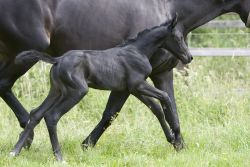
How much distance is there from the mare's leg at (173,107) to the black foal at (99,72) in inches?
5.4

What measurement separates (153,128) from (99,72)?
1.50 metres

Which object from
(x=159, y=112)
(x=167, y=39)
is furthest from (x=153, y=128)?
(x=167, y=39)

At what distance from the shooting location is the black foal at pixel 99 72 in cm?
587

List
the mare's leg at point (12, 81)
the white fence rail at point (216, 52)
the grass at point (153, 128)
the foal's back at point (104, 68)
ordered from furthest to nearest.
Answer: the white fence rail at point (216, 52) < the mare's leg at point (12, 81) < the grass at point (153, 128) < the foal's back at point (104, 68)

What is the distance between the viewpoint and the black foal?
5867 millimetres

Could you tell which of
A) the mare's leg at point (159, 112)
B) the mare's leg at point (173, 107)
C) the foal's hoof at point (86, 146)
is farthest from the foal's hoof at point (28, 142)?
the mare's leg at point (173, 107)

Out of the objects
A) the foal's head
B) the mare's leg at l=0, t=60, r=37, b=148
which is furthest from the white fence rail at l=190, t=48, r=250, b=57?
the mare's leg at l=0, t=60, r=37, b=148

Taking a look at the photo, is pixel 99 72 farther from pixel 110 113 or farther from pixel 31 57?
pixel 110 113

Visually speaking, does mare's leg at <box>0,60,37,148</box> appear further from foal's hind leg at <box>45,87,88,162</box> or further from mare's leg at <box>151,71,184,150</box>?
mare's leg at <box>151,71,184,150</box>

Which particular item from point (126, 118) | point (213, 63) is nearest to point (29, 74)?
point (126, 118)

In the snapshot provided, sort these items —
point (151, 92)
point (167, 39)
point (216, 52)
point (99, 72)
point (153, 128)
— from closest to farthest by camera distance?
point (99, 72) < point (151, 92) < point (167, 39) < point (153, 128) < point (216, 52)

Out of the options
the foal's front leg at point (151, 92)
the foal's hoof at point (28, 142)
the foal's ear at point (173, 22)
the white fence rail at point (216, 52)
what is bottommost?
the white fence rail at point (216, 52)

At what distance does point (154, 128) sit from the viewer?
7.27 m

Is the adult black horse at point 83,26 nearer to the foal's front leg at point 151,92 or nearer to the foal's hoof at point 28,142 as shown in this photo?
the foal's front leg at point 151,92
